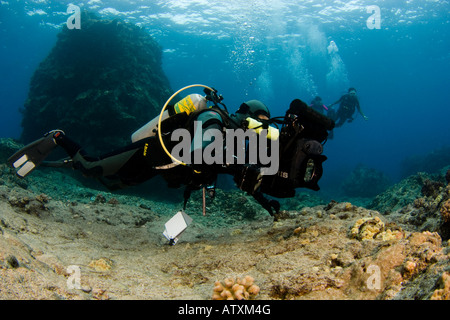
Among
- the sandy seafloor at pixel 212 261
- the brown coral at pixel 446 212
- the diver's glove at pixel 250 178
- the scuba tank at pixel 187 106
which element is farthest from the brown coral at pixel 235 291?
the brown coral at pixel 446 212

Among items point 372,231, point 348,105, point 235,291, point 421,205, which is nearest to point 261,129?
point 372,231

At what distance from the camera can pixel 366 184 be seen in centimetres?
2486

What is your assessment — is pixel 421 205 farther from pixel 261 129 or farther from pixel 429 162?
pixel 429 162

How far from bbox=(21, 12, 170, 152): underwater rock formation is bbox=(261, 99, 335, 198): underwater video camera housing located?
11.6m

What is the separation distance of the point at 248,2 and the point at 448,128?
139m

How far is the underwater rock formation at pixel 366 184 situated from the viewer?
24134mm

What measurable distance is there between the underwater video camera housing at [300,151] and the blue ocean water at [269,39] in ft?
70.7

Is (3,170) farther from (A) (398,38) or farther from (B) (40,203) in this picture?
(A) (398,38)

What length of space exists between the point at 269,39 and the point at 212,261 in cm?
4257

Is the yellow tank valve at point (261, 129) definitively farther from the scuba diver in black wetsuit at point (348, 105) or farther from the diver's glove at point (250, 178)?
the scuba diver in black wetsuit at point (348, 105)

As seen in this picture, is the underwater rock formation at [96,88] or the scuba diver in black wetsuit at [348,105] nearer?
the underwater rock formation at [96,88]

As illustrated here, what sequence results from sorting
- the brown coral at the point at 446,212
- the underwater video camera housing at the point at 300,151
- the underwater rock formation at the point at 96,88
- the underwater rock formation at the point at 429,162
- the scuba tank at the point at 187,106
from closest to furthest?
the underwater video camera housing at the point at 300,151 → the brown coral at the point at 446,212 → the scuba tank at the point at 187,106 → the underwater rock formation at the point at 96,88 → the underwater rock formation at the point at 429,162

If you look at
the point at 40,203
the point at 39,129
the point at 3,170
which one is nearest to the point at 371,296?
the point at 40,203

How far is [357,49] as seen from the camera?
49.0 m
